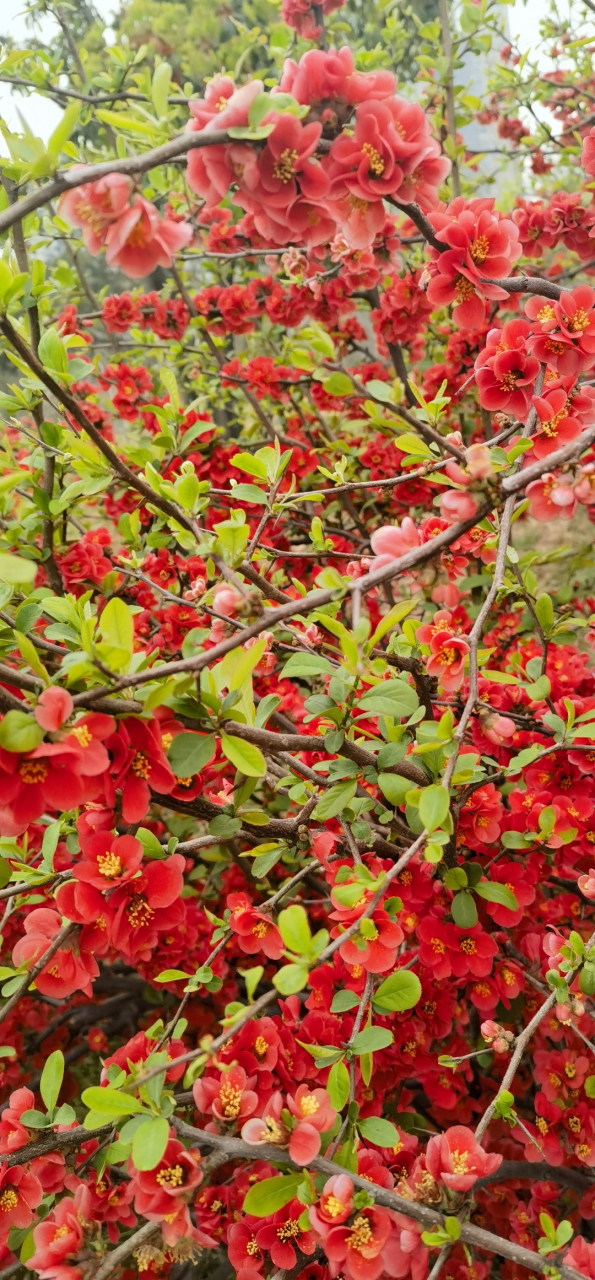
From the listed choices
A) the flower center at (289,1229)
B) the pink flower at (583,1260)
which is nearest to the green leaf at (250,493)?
the flower center at (289,1229)

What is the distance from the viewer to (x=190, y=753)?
23.0 inches

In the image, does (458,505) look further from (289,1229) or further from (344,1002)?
(289,1229)

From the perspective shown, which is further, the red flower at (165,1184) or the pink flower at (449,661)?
the pink flower at (449,661)

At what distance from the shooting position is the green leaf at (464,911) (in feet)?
2.82

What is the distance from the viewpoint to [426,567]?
865mm

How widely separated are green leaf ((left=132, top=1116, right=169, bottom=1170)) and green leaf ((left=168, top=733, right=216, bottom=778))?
0.89ft

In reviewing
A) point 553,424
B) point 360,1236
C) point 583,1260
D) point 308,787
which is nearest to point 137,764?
point 308,787

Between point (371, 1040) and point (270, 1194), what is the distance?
0.14m

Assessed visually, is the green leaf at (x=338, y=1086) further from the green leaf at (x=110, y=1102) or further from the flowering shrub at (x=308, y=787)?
the green leaf at (x=110, y=1102)

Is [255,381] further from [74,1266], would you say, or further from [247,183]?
[74,1266]

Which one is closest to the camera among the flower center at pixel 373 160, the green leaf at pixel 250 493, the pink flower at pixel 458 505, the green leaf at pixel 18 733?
the green leaf at pixel 18 733

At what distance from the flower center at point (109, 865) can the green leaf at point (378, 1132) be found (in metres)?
0.32

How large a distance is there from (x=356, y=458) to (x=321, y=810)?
1.65 metres

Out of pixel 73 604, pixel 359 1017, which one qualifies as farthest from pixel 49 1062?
pixel 73 604
